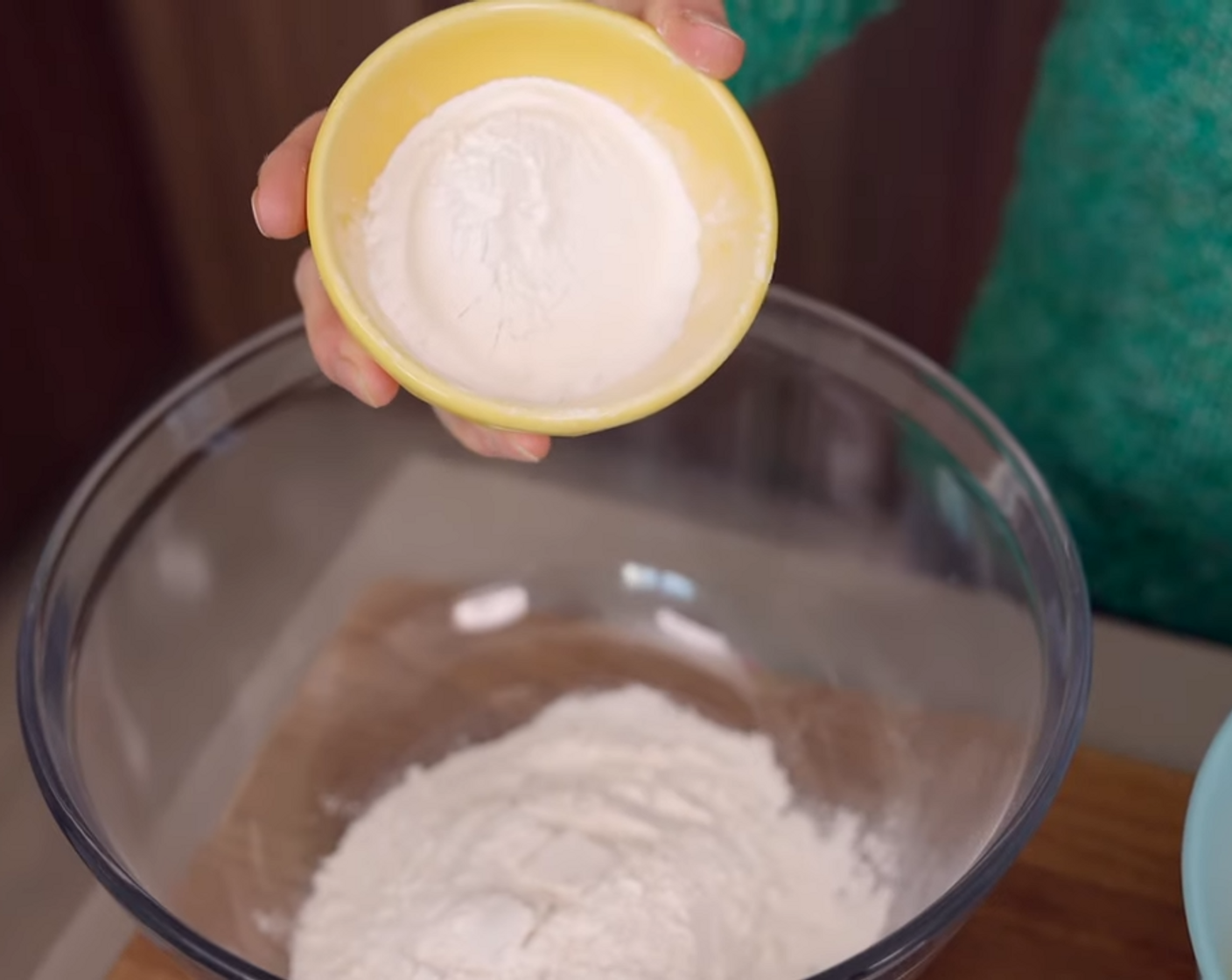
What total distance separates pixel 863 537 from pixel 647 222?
29cm

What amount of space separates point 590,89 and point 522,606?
0.33 m

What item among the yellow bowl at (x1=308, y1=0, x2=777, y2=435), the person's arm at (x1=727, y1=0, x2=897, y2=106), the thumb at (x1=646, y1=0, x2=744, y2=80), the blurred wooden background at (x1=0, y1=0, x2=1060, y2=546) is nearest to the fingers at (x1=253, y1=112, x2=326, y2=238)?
the yellow bowl at (x1=308, y1=0, x2=777, y2=435)

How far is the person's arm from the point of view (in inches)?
27.6

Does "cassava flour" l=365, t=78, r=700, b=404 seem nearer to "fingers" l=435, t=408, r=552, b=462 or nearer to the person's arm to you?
"fingers" l=435, t=408, r=552, b=462

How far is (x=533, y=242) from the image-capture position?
51cm

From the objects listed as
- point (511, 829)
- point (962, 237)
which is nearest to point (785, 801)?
point (511, 829)

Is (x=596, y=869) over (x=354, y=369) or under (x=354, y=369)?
under

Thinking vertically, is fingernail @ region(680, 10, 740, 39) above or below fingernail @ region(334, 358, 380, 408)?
above

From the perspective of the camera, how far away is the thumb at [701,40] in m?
0.50

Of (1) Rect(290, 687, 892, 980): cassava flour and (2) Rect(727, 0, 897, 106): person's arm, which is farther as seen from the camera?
(2) Rect(727, 0, 897, 106): person's arm

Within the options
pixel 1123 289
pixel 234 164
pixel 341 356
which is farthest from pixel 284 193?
pixel 234 164

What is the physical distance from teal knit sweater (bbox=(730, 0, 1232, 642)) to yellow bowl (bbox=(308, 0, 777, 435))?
201mm

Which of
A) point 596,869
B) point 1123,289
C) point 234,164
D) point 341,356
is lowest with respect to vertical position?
point 234,164

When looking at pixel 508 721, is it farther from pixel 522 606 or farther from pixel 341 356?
pixel 341 356
